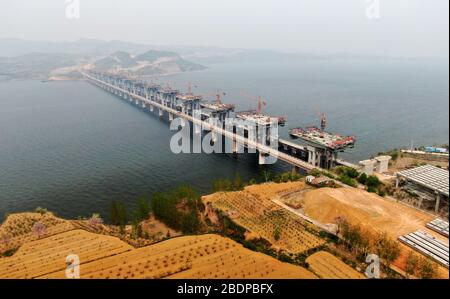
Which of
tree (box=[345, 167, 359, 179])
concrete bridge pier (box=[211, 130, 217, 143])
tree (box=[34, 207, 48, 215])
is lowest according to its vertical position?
tree (box=[34, 207, 48, 215])

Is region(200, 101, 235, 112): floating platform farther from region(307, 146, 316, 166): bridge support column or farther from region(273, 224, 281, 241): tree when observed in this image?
region(273, 224, 281, 241): tree

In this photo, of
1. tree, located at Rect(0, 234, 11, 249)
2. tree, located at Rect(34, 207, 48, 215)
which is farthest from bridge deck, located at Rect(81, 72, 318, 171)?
tree, located at Rect(0, 234, 11, 249)

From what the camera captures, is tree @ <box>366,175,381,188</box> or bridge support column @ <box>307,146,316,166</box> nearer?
tree @ <box>366,175,381,188</box>

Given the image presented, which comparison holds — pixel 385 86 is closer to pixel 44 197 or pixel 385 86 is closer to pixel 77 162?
pixel 77 162

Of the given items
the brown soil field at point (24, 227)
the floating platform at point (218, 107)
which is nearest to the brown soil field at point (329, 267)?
the brown soil field at point (24, 227)

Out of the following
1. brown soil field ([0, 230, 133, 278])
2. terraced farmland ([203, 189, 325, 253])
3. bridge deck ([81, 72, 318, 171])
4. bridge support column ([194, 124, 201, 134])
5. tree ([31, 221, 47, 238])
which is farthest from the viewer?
bridge support column ([194, 124, 201, 134])

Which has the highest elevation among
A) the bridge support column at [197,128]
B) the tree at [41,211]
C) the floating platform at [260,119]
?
the floating platform at [260,119]

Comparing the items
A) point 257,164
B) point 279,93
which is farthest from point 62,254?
point 279,93

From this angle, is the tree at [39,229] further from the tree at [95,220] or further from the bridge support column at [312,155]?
the bridge support column at [312,155]

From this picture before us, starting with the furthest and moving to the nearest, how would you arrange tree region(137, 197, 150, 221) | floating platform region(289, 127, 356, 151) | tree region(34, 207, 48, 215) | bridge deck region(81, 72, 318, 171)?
1. bridge deck region(81, 72, 318, 171)
2. floating platform region(289, 127, 356, 151)
3. tree region(34, 207, 48, 215)
4. tree region(137, 197, 150, 221)
